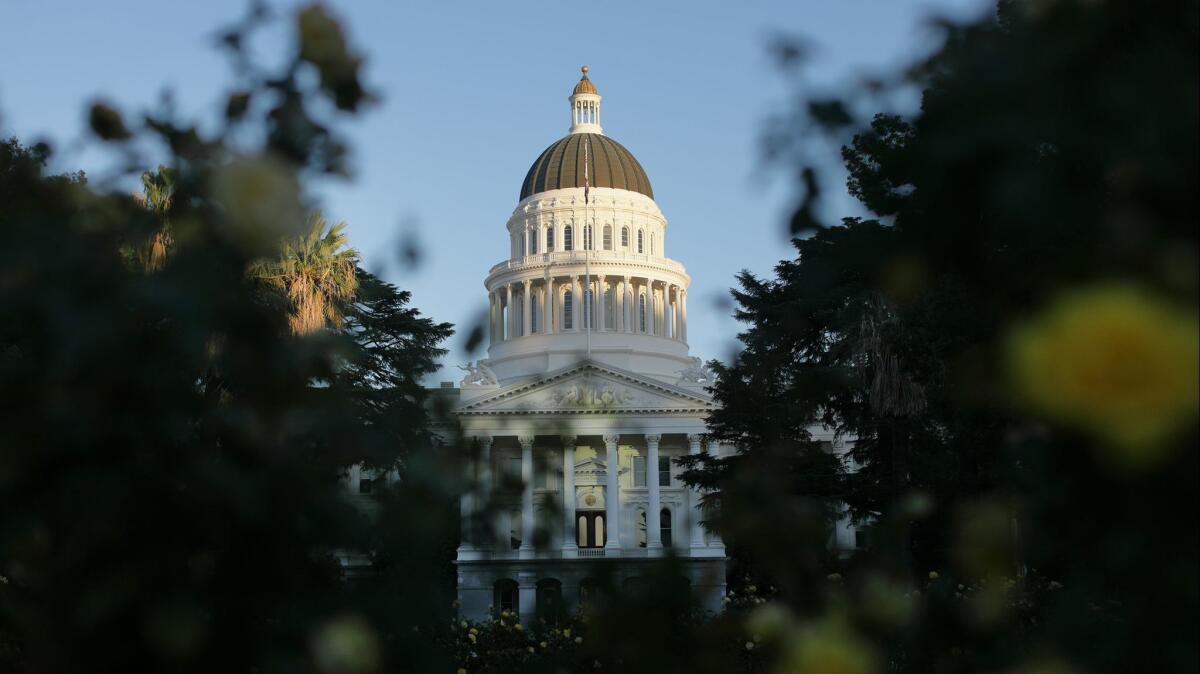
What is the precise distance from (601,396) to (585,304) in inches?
664

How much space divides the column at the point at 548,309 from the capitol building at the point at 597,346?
85mm

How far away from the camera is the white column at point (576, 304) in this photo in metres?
77.5

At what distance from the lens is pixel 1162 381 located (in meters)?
1.20

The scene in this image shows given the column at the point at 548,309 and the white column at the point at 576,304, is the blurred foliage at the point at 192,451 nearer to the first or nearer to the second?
the white column at the point at 576,304

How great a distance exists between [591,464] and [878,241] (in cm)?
6287

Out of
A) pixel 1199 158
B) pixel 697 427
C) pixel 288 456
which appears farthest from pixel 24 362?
pixel 697 427

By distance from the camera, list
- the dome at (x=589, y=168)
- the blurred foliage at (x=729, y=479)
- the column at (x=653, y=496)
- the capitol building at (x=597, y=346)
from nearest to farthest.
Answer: the blurred foliage at (x=729, y=479) → the capitol building at (x=597, y=346) → the column at (x=653, y=496) → the dome at (x=589, y=168)

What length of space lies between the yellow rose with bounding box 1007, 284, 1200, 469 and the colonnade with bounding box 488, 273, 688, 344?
7590 cm

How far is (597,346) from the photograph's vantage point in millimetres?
76000

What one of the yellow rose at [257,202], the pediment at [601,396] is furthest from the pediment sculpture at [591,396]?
the yellow rose at [257,202]

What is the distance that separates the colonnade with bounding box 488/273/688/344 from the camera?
3061 inches

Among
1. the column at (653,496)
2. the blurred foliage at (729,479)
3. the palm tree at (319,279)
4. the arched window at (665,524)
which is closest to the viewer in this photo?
the blurred foliage at (729,479)

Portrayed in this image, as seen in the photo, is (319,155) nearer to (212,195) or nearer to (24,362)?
(212,195)

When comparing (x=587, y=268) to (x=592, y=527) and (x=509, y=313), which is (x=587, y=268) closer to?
(x=509, y=313)
